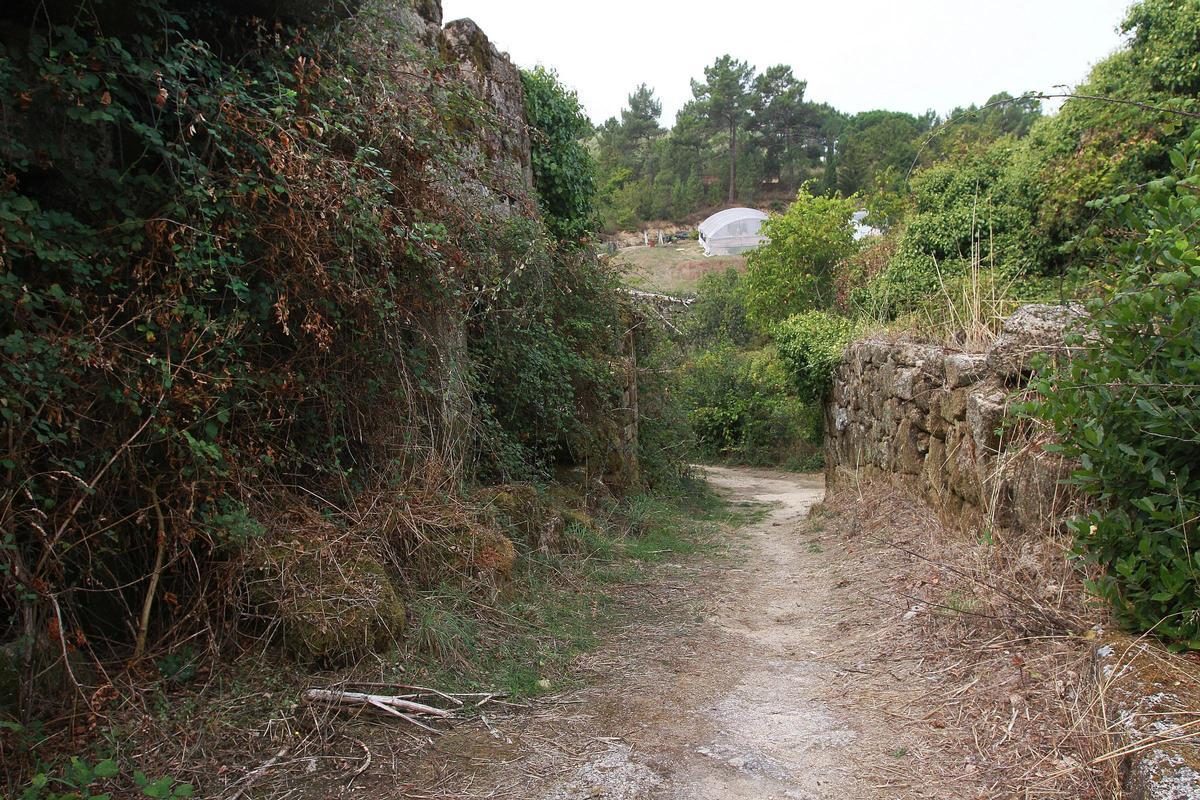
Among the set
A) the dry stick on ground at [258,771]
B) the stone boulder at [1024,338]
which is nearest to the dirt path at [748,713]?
the dry stick on ground at [258,771]

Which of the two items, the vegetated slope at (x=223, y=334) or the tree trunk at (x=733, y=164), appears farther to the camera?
the tree trunk at (x=733, y=164)

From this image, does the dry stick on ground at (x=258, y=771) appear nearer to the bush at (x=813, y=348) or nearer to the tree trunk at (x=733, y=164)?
the bush at (x=813, y=348)

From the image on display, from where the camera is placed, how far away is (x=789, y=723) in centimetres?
390

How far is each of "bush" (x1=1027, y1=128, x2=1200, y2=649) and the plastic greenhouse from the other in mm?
42933

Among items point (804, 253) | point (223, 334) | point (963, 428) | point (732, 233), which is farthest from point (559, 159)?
point (732, 233)

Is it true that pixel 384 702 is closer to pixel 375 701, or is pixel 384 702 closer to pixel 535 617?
pixel 375 701

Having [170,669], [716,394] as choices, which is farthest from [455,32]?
[716,394]

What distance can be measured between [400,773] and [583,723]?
3.23ft

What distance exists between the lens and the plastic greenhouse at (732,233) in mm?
45594

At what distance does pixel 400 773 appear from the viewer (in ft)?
10.7

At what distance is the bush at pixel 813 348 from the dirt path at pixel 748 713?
842cm

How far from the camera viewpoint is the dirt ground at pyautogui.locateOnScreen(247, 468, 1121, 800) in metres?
3.18

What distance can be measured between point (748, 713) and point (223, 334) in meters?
3.30

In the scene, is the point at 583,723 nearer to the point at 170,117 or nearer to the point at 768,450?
the point at 170,117
